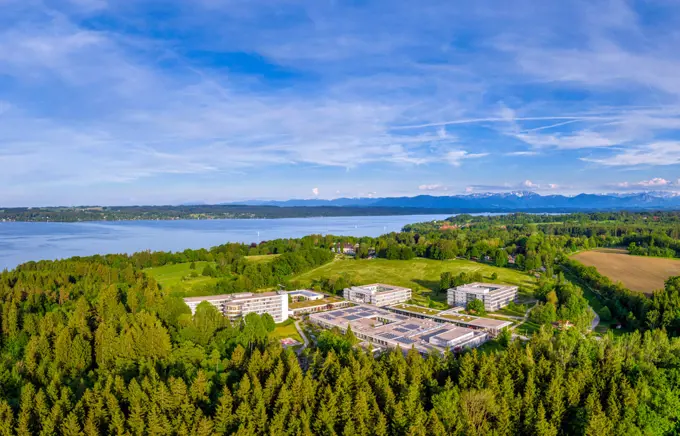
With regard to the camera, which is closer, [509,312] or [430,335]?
[430,335]

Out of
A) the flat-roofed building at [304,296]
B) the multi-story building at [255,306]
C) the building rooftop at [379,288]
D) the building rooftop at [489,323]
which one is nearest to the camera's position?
the building rooftop at [489,323]

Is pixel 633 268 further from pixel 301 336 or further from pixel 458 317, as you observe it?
pixel 301 336

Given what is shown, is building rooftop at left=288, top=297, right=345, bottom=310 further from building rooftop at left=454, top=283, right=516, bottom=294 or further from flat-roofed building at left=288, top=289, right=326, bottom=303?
building rooftop at left=454, top=283, right=516, bottom=294

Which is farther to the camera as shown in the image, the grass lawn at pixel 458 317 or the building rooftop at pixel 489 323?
the grass lawn at pixel 458 317

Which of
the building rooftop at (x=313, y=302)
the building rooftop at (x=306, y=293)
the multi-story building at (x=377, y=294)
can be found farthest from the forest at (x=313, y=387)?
the building rooftop at (x=306, y=293)

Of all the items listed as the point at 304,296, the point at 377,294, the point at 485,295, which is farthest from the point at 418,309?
the point at 304,296

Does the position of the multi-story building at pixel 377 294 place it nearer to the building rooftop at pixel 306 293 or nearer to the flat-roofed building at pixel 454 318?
the flat-roofed building at pixel 454 318
